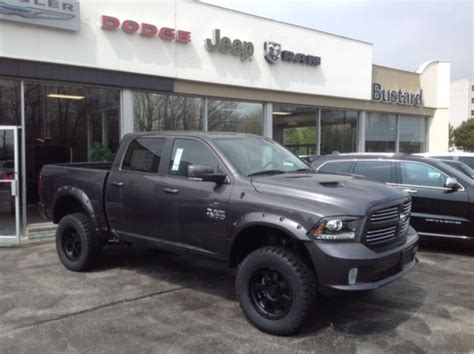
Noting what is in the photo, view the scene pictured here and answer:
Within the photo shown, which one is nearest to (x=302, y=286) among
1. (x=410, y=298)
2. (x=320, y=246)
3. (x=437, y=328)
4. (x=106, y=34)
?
(x=320, y=246)

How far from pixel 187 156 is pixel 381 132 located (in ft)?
42.8

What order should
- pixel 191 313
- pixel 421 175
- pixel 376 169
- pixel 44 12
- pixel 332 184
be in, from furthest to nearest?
pixel 44 12 < pixel 376 169 < pixel 421 175 < pixel 191 313 < pixel 332 184

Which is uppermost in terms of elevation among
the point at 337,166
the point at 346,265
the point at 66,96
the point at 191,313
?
the point at 66,96

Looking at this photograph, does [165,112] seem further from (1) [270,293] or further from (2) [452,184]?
(1) [270,293]

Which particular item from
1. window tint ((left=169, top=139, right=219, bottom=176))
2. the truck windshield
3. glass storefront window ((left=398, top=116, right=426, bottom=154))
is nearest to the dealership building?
glass storefront window ((left=398, top=116, right=426, bottom=154))

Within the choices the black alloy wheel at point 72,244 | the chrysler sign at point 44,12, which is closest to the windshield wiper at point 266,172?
the black alloy wheel at point 72,244

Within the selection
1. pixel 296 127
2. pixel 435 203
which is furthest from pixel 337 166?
pixel 296 127

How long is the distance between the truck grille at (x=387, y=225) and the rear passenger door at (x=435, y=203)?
308 centimetres

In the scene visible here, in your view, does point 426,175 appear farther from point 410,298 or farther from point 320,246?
point 320,246

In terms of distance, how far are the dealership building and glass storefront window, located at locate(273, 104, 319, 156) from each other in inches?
1.3

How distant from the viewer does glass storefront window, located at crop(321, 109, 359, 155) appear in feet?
49.8

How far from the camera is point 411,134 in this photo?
1845cm

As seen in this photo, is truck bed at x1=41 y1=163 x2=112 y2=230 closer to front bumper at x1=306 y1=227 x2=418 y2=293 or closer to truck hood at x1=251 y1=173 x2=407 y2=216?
truck hood at x1=251 y1=173 x2=407 y2=216

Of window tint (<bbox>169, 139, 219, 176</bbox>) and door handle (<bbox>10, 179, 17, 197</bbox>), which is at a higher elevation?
window tint (<bbox>169, 139, 219, 176</bbox>)
